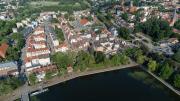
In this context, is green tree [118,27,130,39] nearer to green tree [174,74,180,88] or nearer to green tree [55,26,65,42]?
green tree [55,26,65,42]

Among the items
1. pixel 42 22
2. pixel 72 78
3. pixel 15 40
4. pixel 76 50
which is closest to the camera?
pixel 72 78

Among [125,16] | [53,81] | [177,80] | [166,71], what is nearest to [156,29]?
[125,16]

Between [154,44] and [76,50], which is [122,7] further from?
[76,50]

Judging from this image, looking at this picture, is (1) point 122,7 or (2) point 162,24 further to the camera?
(1) point 122,7

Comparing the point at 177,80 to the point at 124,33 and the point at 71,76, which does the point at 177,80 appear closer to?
the point at 71,76

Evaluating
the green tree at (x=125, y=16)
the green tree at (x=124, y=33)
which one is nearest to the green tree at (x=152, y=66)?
the green tree at (x=124, y=33)

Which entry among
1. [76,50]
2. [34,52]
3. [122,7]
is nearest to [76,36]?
[76,50]

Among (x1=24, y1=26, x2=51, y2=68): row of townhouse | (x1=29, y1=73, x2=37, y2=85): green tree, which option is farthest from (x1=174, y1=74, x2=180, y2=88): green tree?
(x1=24, y1=26, x2=51, y2=68): row of townhouse
